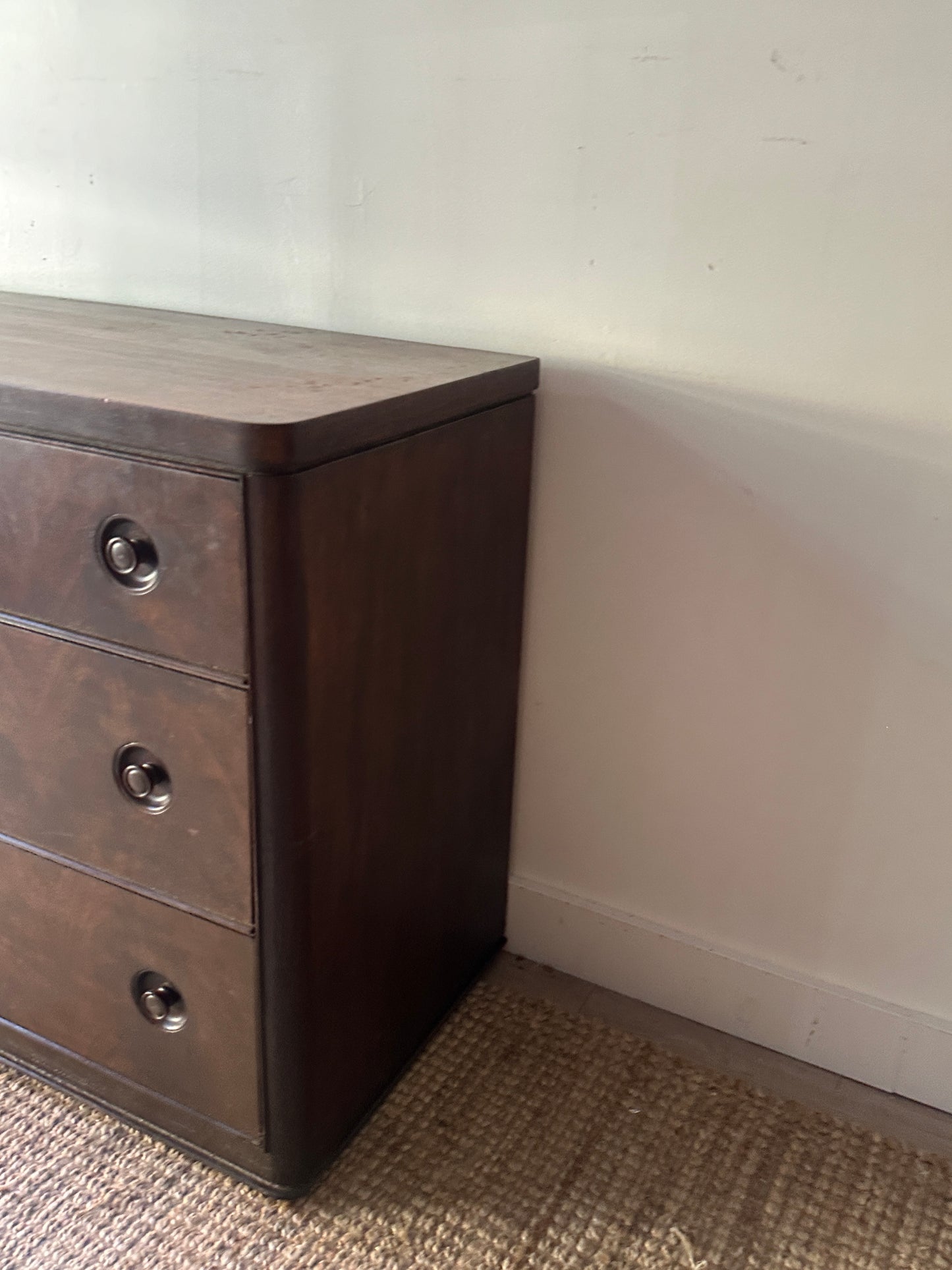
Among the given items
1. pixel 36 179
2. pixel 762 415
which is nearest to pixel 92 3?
pixel 36 179

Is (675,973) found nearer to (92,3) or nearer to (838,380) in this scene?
(838,380)

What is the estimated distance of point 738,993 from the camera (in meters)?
1.33

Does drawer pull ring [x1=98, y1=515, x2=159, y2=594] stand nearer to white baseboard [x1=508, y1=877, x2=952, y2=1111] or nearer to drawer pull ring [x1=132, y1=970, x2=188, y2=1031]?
drawer pull ring [x1=132, y1=970, x2=188, y2=1031]

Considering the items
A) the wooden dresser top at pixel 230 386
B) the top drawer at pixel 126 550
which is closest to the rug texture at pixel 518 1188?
the top drawer at pixel 126 550

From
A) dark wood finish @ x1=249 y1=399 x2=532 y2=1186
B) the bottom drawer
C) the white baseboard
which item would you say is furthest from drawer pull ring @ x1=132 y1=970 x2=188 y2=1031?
the white baseboard

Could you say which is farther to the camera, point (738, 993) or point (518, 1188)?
point (738, 993)

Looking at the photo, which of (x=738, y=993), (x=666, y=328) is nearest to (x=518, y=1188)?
(x=738, y=993)

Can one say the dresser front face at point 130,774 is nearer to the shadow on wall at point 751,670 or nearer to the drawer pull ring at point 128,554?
the drawer pull ring at point 128,554

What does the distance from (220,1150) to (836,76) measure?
1210 millimetres

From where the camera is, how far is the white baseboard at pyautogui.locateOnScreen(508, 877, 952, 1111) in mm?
1248

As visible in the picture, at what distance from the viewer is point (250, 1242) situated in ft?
3.45

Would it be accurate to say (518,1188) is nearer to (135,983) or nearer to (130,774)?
(135,983)

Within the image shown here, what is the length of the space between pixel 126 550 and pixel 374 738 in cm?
29

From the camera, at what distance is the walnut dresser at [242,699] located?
87 cm
